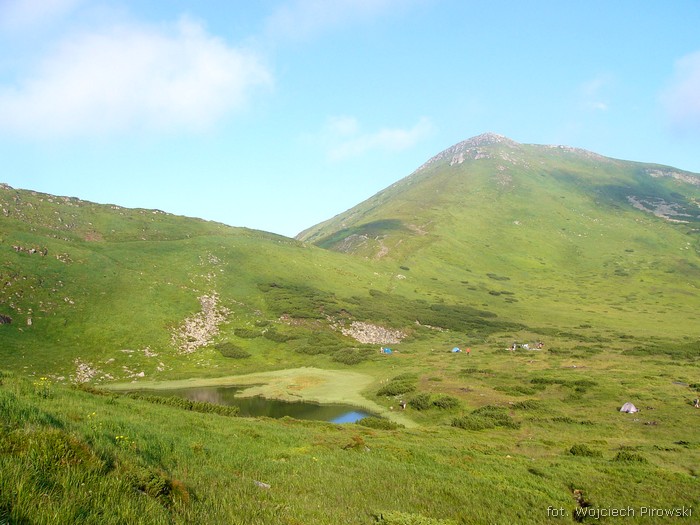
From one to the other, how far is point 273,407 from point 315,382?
47.9 feet

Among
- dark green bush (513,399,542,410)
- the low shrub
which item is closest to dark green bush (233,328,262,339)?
the low shrub

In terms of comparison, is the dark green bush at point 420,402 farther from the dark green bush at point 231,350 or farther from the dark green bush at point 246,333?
the dark green bush at point 246,333

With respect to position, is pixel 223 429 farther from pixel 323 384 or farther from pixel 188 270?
pixel 188 270

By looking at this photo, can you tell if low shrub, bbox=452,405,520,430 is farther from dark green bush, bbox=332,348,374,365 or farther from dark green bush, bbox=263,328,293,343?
dark green bush, bbox=263,328,293,343

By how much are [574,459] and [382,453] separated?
13.3 m

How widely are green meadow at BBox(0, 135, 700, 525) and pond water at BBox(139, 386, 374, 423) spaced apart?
2.84 m

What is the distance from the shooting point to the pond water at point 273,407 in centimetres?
4775

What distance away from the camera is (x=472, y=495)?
17.0 m

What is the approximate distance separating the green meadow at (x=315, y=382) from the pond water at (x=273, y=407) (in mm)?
2839

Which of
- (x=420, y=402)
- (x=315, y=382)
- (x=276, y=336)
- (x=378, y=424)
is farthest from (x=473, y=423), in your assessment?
(x=276, y=336)

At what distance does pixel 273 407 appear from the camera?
5169cm

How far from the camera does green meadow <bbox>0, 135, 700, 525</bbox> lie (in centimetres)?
1188

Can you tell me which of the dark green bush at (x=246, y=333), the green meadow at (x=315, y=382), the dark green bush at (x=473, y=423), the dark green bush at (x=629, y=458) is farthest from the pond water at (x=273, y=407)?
the dark green bush at (x=246, y=333)

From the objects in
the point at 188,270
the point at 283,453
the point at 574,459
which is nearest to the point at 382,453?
the point at 283,453
